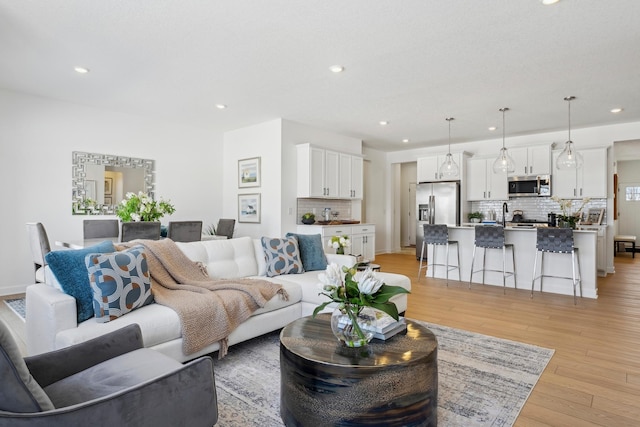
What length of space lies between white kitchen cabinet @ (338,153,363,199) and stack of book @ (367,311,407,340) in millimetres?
5017

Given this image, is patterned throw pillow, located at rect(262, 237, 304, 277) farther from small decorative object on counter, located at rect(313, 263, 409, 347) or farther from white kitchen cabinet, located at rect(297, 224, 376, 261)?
white kitchen cabinet, located at rect(297, 224, 376, 261)

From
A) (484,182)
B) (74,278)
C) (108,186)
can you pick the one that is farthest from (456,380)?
(484,182)

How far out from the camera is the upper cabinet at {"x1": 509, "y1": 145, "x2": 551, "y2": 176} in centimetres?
683

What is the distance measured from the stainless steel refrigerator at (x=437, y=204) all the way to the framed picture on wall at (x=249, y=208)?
3.66 metres

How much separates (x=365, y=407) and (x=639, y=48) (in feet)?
13.5

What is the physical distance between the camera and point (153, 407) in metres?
1.31

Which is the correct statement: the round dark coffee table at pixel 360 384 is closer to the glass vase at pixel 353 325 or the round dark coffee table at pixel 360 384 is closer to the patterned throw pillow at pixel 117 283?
the glass vase at pixel 353 325

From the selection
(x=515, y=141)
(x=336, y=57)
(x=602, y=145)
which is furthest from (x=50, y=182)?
(x=602, y=145)

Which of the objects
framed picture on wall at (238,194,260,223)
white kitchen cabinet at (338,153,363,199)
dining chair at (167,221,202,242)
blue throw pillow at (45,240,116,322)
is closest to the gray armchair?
blue throw pillow at (45,240,116,322)

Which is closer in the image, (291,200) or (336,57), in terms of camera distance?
(336,57)

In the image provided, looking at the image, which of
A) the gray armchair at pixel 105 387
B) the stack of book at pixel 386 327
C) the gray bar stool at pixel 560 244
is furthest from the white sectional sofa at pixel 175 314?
the gray bar stool at pixel 560 244

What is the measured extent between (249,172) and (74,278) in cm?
457

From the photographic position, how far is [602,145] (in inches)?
251

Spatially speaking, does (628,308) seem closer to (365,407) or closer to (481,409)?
(481,409)
